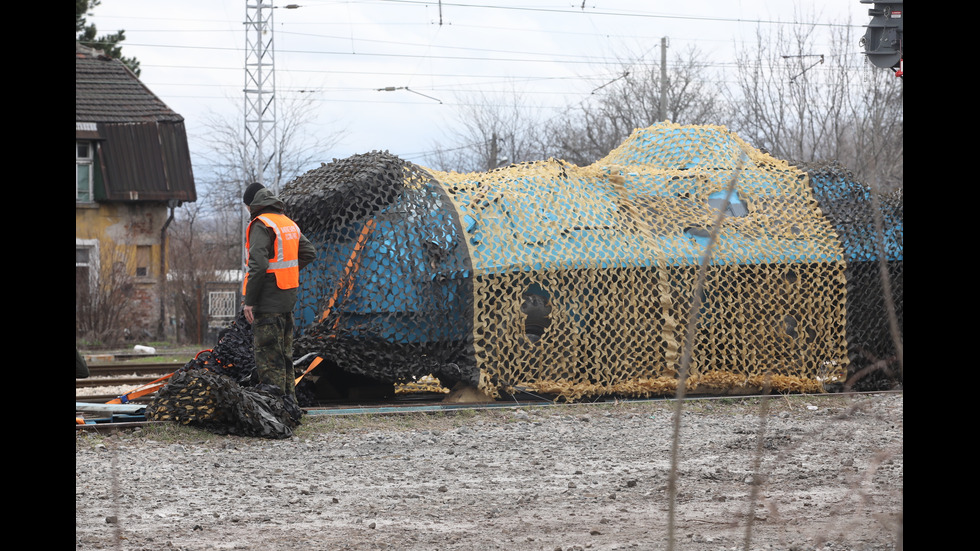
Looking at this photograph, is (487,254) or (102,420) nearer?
(102,420)

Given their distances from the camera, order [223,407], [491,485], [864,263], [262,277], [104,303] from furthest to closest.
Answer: [104,303]
[864,263]
[262,277]
[223,407]
[491,485]

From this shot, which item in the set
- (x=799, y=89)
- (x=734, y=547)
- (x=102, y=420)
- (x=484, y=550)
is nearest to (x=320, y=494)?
(x=484, y=550)

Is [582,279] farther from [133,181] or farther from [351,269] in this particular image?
[133,181]

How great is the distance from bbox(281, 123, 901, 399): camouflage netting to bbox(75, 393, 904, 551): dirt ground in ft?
2.99

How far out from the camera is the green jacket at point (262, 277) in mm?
8195

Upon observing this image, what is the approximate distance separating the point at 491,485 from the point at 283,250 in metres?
3.29

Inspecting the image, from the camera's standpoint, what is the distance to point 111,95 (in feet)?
92.7

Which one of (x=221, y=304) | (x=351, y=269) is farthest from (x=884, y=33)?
(x=221, y=304)

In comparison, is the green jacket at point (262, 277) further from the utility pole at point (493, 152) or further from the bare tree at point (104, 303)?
the utility pole at point (493, 152)

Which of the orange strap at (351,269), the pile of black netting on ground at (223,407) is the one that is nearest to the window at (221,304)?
the orange strap at (351,269)

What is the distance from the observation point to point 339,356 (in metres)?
9.12

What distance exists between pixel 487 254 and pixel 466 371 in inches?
44.3
